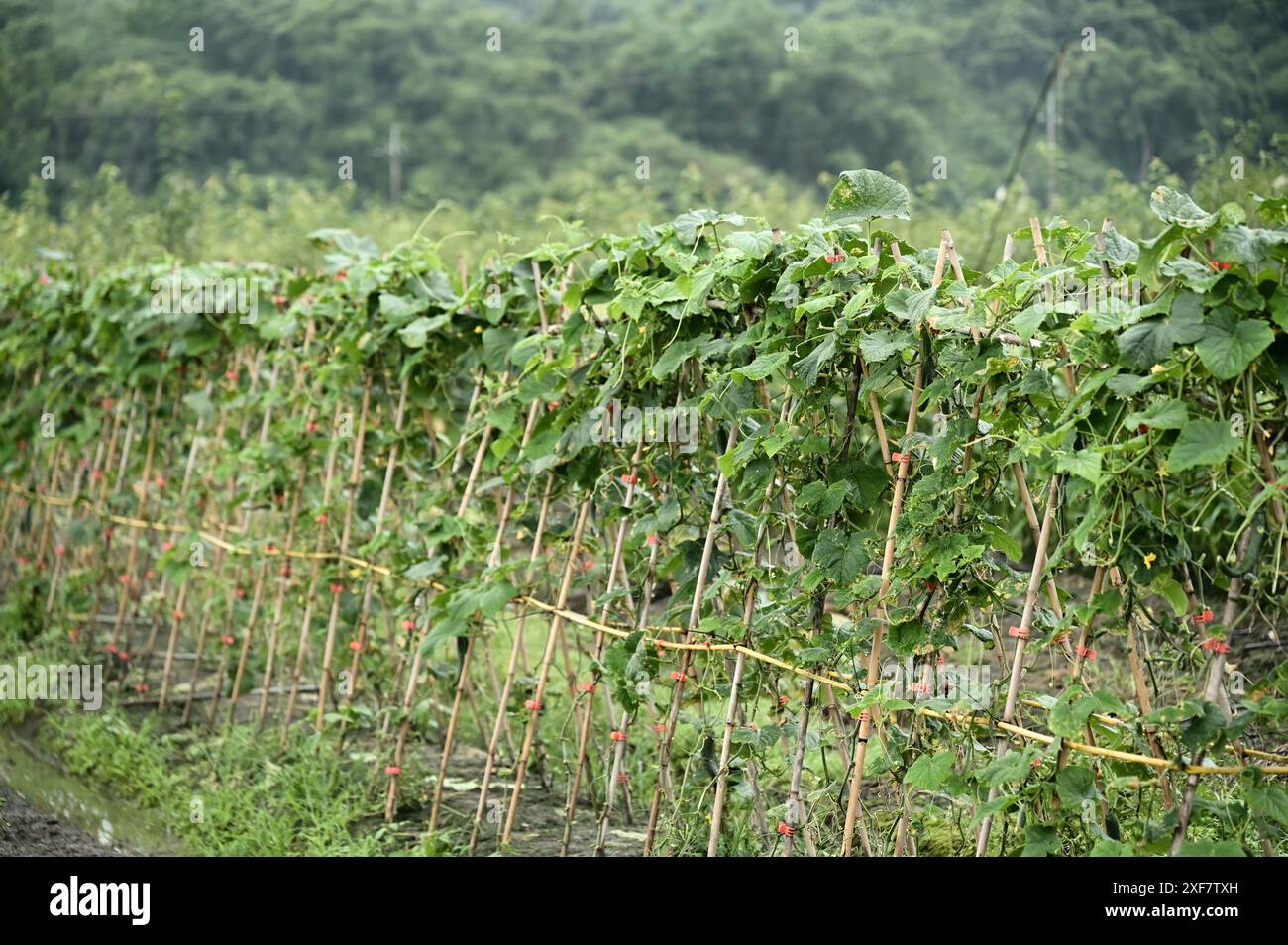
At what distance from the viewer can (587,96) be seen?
2489 cm

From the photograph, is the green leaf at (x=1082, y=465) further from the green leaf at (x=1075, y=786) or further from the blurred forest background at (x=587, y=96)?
the blurred forest background at (x=587, y=96)

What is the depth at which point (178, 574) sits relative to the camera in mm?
4832

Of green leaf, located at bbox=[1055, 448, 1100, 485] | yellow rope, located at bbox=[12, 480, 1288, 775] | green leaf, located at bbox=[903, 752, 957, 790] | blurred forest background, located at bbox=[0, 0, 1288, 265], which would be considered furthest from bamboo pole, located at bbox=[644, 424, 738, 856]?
blurred forest background, located at bbox=[0, 0, 1288, 265]

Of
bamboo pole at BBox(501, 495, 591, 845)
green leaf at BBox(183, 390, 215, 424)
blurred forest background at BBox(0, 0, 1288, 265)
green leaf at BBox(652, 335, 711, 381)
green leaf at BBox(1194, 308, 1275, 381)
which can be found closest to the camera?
green leaf at BBox(1194, 308, 1275, 381)

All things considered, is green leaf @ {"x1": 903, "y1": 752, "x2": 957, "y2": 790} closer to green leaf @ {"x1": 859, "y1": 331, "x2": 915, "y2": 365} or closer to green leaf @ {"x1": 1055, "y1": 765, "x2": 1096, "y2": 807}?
green leaf @ {"x1": 1055, "y1": 765, "x2": 1096, "y2": 807}

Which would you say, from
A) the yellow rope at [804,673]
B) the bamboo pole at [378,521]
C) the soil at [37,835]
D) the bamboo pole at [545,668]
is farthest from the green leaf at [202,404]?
the bamboo pole at [545,668]

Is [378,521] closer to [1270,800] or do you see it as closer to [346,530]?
[346,530]

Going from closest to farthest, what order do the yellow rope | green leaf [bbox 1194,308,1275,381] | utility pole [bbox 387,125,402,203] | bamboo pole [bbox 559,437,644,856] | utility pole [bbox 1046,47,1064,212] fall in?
1. green leaf [bbox 1194,308,1275,381]
2. the yellow rope
3. bamboo pole [bbox 559,437,644,856]
4. utility pole [bbox 1046,47,1064,212]
5. utility pole [bbox 387,125,402,203]

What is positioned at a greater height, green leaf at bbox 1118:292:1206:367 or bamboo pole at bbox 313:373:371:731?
green leaf at bbox 1118:292:1206:367

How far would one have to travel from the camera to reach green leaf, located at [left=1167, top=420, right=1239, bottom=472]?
80.0 inches

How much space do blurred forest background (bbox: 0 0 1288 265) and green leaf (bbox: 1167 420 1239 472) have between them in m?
14.0

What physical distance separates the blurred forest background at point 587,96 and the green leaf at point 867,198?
43.8ft

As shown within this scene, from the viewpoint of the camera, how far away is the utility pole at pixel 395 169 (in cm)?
2319
